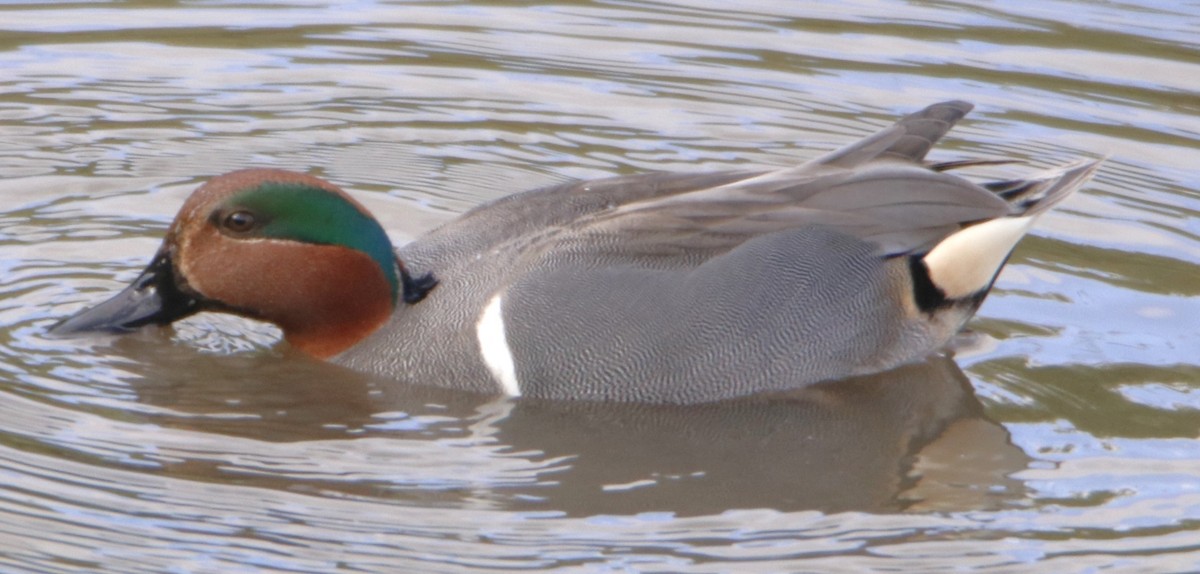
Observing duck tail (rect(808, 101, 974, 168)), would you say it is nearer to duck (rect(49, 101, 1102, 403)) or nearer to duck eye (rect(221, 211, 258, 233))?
duck (rect(49, 101, 1102, 403))

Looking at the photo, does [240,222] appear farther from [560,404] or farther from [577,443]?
[577,443]

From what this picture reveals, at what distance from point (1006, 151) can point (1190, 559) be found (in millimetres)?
3548

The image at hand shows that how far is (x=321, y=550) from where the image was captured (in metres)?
4.54

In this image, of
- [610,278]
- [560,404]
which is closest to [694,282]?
[610,278]

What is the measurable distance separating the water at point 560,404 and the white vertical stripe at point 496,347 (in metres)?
0.08

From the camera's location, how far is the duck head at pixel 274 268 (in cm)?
566

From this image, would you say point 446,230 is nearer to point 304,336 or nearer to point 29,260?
point 304,336

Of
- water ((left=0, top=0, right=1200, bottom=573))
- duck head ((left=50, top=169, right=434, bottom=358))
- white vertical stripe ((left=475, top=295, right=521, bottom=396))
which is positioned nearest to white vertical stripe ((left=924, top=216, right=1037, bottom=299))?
water ((left=0, top=0, right=1200, bottom=573))

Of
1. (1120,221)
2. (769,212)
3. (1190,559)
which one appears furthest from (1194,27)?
(1190,559)

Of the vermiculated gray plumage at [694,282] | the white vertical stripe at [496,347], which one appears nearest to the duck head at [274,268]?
the vermiculated gray plumage at [694,282]

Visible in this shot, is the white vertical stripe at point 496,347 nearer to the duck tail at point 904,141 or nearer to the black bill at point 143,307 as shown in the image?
the black bill at point 143,307

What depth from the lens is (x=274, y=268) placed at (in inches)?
226

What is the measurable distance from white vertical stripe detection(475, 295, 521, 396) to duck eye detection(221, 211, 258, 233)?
0.80 meters

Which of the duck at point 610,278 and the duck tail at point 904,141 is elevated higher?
the duck tail at point 904,141
